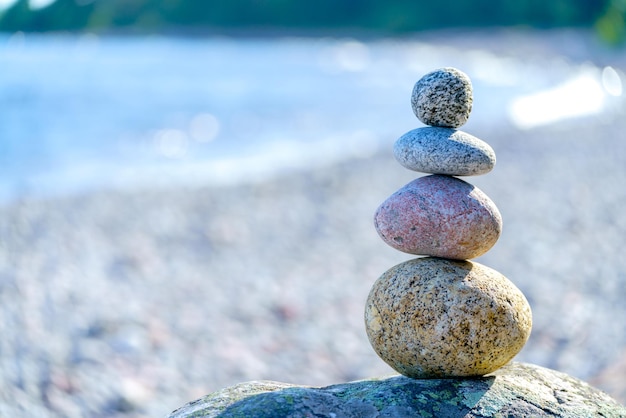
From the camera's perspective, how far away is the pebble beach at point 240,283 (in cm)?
588

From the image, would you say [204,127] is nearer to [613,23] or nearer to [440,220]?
[440,220]

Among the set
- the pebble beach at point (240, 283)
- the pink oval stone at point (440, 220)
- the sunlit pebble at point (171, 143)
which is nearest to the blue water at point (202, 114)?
the sunlit pebble at point (171, 143)

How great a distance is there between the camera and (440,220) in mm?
3219

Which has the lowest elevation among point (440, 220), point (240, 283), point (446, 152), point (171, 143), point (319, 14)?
point (440, 220)

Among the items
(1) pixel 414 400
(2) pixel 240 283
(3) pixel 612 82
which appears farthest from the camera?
(3) pixel 612 82

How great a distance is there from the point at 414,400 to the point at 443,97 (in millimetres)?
1348

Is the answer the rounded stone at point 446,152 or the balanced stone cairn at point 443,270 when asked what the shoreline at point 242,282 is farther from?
the rounded stone at point 446,152

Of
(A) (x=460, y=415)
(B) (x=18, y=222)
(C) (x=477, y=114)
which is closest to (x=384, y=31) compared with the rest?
(C) (x=477, y=114)

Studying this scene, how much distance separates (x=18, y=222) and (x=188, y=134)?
389 inches

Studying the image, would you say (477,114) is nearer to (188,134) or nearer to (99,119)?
(188,134)

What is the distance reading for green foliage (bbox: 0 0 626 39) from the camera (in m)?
56.7

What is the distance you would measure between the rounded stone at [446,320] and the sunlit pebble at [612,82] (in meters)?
26.1

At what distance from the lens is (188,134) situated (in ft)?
62.5

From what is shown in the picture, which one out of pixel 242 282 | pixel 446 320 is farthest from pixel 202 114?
pixel 446 320
